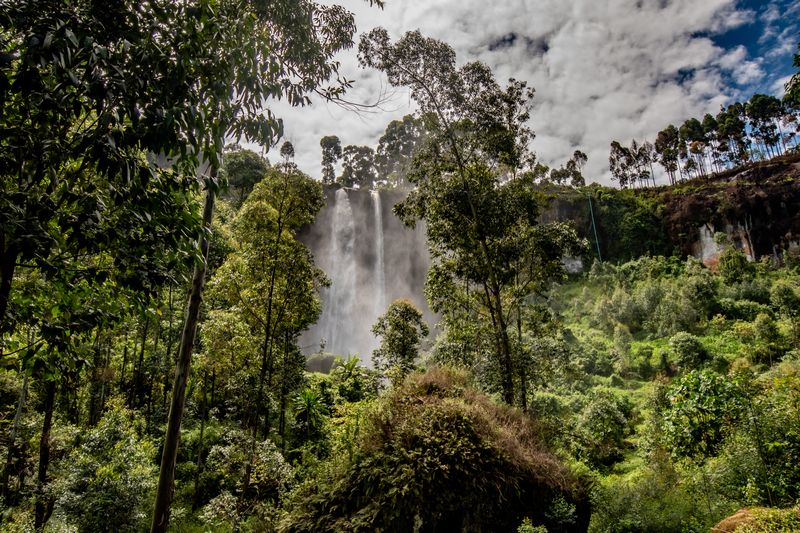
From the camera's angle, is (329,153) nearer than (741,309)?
No

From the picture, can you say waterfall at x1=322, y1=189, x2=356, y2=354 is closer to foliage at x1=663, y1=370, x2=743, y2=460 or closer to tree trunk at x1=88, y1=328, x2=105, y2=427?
tree trunk at x1=88, y1=328, x2=105, y2=427

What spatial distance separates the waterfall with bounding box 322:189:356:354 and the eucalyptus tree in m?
25.4

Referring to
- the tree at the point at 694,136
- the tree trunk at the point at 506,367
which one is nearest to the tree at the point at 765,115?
the tree at the point at 694,136

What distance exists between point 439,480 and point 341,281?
34205mm

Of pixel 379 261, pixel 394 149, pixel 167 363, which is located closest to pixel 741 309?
pixel 379 261

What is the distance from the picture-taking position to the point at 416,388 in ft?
24.3

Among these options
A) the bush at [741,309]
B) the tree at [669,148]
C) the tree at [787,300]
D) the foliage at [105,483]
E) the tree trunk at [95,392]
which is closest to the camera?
the foliage at [105,483]

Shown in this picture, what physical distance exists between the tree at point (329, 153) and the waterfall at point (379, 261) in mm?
23044

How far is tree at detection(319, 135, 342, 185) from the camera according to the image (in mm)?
65438

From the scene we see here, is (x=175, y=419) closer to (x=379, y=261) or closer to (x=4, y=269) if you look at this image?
(x=4, y=269)

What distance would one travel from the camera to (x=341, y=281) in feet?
129

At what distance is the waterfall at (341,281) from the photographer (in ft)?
121

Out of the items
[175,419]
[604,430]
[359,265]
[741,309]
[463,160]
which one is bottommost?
[604,430]

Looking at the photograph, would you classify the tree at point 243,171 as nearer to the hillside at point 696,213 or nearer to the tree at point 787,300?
the hillside at point 696,213
